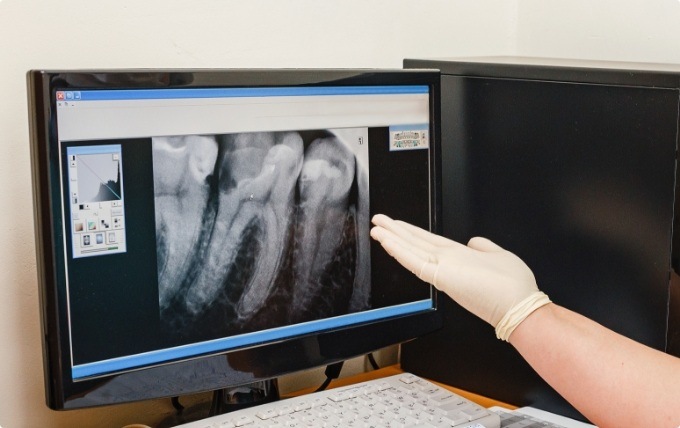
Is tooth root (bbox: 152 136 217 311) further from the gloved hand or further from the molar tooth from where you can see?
the gloved hand

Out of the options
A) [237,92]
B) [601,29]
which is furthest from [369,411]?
[601,29]

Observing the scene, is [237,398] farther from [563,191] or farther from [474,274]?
[563,191]

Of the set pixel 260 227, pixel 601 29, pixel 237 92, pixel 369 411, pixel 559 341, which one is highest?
pixel 601 29

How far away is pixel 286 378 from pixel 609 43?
2.35ft

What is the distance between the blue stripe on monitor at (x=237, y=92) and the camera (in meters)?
0.79

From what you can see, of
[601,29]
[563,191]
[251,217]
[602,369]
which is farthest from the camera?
[601,29]

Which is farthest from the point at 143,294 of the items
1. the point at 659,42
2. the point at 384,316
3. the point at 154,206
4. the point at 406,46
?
the point at 659,42

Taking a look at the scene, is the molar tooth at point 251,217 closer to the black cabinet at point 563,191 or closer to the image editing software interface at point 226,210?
the image editing software interface at point 226,210

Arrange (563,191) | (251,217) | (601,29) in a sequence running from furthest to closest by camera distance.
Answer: (601,29)
(563,191)
(251,217)

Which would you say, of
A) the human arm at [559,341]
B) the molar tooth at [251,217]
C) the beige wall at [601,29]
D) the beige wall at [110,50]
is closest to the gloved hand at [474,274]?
the human arm at [559,341]

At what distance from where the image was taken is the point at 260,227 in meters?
0.90

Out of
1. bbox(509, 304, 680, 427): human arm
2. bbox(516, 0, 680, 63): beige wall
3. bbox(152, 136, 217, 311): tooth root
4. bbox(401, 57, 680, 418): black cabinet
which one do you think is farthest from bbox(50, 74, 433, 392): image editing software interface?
bbox(516, 0, 680, 63): beige wall

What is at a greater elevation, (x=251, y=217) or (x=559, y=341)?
(x=251, y=217)

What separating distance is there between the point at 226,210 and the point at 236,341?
0.14 m
